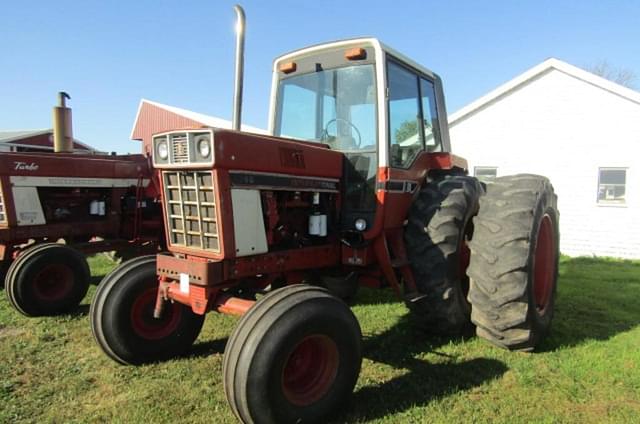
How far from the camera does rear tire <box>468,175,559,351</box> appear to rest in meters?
3.71

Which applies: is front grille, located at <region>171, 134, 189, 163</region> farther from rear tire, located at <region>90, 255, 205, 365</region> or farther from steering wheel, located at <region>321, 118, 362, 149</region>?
steering wheel, located at <region>321, 118, 362, 149</region>

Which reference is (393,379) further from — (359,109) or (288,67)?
(288,67)

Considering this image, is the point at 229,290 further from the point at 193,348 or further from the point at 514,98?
the point at 514,98

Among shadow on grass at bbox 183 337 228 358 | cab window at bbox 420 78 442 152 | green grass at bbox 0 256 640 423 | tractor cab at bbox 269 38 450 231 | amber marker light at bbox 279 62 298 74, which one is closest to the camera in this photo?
green grass at bbox 0 256 640 423

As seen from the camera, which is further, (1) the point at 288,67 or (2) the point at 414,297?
(1) the point at 288,67

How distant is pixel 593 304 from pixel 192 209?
16.3ft

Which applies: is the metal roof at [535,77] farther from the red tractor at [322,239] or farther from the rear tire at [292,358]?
the rear tire at [292,358]

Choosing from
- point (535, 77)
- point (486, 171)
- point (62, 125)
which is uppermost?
point (535, 77)

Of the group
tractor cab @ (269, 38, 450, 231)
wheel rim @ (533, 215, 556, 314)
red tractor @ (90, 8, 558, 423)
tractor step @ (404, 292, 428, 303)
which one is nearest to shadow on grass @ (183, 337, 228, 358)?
red tractor @ (90, 8, 558, 423)

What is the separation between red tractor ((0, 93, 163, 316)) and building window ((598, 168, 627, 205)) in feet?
30.1

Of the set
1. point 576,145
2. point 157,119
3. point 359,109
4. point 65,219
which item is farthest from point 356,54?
point 157,119

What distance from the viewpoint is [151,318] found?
3.85 m

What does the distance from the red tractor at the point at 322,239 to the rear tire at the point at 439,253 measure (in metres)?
0.01

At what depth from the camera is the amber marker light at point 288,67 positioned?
14.5ft
